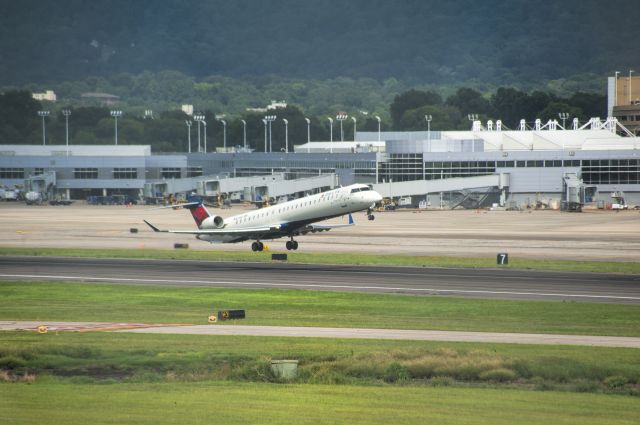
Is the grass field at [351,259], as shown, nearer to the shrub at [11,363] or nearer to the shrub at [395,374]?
the shrub at [395,374]

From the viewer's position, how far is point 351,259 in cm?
8894

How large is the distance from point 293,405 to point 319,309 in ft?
77.2

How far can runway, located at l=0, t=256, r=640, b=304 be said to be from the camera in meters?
65.4

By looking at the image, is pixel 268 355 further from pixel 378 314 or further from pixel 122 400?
pixel 378 314

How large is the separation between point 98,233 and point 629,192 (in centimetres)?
9793

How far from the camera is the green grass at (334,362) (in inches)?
1551

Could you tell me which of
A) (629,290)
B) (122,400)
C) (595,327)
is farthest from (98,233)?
(122,400)

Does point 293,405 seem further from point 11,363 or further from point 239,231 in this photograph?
point 239,231

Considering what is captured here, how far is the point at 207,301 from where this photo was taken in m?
62.0

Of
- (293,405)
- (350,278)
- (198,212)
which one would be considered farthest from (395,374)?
(198,212)

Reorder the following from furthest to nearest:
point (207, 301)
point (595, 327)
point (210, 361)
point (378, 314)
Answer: point (207, 301), point (378, 314), point (595, 327), point (210, 361)

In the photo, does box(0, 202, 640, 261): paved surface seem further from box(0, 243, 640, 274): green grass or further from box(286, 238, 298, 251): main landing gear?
box(0, 243, 640, 274): green grass

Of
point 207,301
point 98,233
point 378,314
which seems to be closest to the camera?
point 378,314

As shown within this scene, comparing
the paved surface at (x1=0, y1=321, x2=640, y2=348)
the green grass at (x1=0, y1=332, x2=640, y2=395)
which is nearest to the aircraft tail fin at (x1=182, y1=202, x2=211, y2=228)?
the paved surface at (x1=0, y1=321, x2=640, y2=348)
